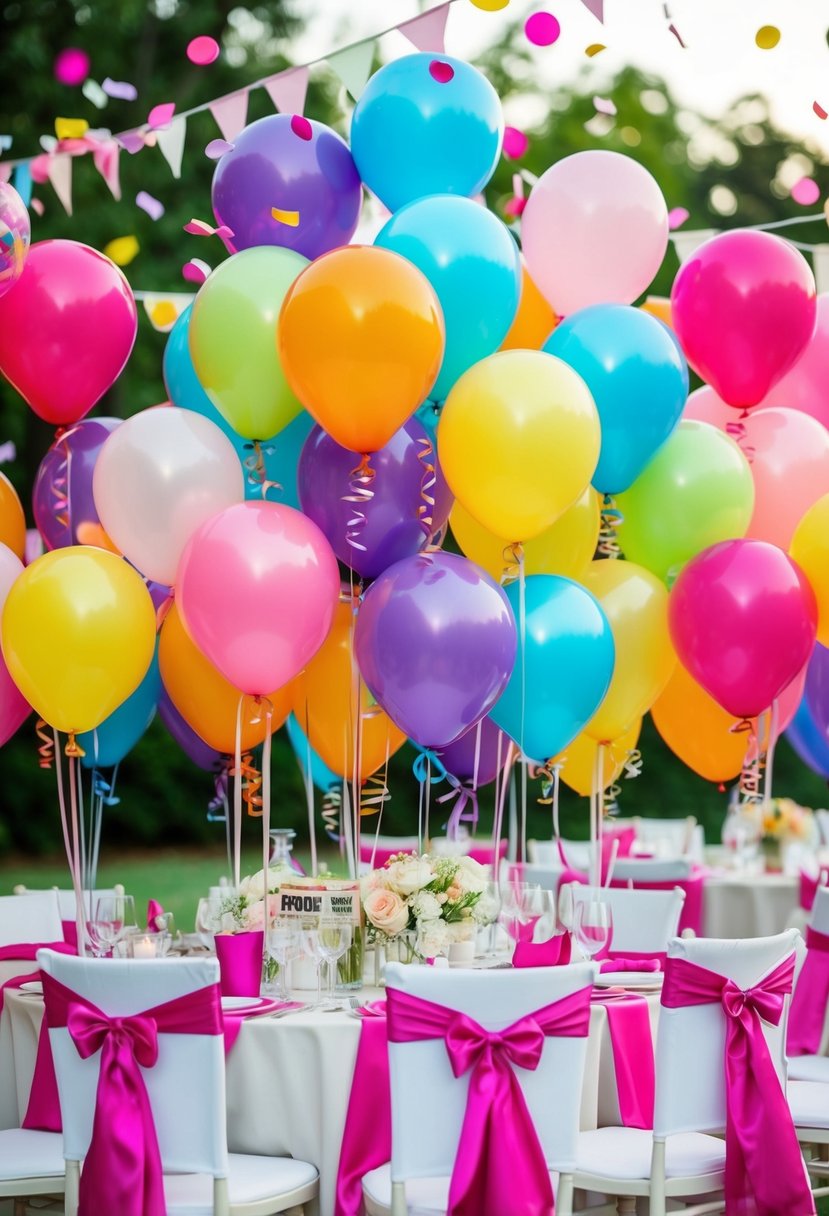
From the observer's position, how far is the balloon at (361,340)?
379 centimetres

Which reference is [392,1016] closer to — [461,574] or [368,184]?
[461,574]

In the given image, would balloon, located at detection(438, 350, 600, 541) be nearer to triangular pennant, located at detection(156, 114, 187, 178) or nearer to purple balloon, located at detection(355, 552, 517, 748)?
purple balloon, located at detection(355, 552, 517, 748)

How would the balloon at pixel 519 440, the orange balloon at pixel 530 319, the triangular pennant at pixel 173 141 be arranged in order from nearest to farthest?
the balloon at pixel 519 440
the orange balloon at pixel 530 319
the triangular pennant at pixel 173 141

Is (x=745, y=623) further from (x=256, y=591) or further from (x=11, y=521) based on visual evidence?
(x=11, y=521)

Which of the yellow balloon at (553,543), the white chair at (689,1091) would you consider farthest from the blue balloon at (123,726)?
the white chair at (689,1091)

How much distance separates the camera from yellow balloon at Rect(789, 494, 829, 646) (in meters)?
4.51

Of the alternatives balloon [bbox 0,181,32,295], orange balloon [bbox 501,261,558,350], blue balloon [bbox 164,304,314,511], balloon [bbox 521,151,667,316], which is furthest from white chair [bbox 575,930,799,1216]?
balloon [bbox 0,181,32,295]

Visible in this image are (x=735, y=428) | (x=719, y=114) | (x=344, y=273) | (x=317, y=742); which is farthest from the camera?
(x=719, y=114)

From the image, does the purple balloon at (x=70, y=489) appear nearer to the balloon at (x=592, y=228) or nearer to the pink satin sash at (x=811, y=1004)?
the balloon at (x=592, y=228)

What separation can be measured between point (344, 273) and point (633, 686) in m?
1.57

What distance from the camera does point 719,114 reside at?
20.1 metres

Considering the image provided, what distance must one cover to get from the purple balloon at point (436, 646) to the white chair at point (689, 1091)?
35.1 inches

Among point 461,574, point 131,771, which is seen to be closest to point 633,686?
point 461,574

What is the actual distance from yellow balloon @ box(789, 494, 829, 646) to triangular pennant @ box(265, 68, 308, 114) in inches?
81.2
